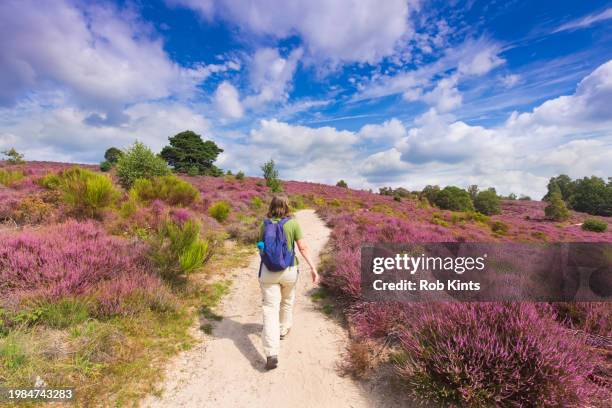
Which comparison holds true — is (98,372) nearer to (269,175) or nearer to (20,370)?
(20,370)

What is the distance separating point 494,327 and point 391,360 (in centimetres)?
135

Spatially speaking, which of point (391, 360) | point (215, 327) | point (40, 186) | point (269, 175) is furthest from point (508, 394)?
point (269, 175)

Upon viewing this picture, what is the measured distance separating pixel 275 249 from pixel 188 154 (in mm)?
41421

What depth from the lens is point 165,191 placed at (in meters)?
11.1

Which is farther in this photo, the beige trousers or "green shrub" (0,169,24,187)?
"green shrub" (0,169,24,187)

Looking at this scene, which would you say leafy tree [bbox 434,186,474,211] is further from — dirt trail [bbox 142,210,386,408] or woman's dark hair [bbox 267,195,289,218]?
woman's dark hair [bbox 267,195,289,218]

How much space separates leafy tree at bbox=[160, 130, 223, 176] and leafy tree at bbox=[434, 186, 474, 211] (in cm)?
3618

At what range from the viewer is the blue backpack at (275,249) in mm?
3307

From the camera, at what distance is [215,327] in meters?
4.40

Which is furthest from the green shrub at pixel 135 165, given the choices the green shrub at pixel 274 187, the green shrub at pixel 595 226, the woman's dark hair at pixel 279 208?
the green shrub at pixel 595 226

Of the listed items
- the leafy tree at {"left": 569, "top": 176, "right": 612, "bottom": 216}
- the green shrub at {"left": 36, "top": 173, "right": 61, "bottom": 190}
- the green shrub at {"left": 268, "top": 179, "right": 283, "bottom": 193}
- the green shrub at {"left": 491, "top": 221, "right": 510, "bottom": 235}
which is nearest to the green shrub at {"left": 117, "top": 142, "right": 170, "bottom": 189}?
the green shrub at {"left": 36, "top": 173, "right": 61, "bottom": 190}

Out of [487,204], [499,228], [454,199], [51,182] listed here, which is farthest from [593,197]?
[51,182]

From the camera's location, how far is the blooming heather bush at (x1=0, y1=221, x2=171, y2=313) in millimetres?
3666

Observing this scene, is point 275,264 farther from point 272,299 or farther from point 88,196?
point 88,196
